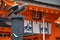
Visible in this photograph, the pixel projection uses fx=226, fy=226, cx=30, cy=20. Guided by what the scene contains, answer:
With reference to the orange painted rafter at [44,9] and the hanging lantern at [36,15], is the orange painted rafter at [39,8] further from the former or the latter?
the hanging lantern at [36,15]

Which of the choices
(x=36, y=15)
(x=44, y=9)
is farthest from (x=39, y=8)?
(x=36, y=15)

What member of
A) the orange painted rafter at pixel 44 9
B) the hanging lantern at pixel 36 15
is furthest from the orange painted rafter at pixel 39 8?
the hanging lantern at pixel 36 15

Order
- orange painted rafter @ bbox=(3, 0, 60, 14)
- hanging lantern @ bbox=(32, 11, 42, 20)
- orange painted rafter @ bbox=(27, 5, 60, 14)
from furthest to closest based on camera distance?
hanging lantern @ bbox=(32, 11, 42, 20) < orange painted rafter @ bbox=(27, 5, 60, 14) < orange painted rafter @ bbox=(3, 0, 60, 14)

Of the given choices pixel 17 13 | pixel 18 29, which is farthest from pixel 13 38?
pixel 17 13

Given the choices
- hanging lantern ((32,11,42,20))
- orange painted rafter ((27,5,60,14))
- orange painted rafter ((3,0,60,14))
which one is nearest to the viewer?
orange painted rafter ((3,0,60,14))

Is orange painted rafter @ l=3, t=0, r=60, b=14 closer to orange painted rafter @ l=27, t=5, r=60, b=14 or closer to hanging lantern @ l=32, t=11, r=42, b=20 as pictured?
orange painted rafter @ l=27, t=5, r=60, b=14

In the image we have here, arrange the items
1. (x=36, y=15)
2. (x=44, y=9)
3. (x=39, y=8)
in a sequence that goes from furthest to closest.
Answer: (x=36, y=15) < (x=44, y=9) < (x=39, y=8)

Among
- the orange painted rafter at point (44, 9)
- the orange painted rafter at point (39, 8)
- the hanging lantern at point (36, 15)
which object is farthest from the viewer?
the hanging lantern at point (36, 15)

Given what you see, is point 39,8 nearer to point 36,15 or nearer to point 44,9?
point 44,9

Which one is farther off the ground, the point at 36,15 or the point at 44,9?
the point at 44,9

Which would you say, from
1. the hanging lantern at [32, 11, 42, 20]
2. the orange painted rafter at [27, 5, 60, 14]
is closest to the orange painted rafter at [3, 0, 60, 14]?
the orange painted rafter at [27, 5, 60, 14]

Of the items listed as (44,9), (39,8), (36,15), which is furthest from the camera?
(36,15)

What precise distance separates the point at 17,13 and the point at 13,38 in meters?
0.60

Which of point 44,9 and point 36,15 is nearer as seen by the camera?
point 44,9
